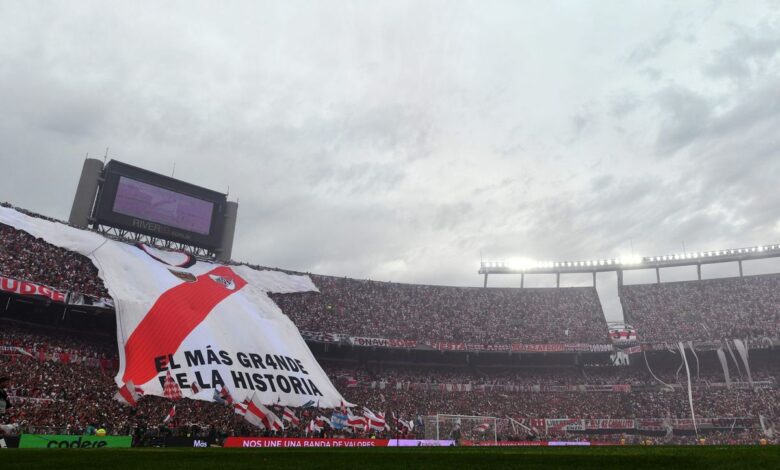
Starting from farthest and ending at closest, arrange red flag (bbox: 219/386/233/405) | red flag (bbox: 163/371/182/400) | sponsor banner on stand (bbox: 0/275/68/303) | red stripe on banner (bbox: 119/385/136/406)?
1. red flag (bbox: 219/386/233/405)
2. sponsor banner on stand (bbox: 0/275/68/303)
3. red flag (bbox: 163/371/182/400)
4. red stripe on banner (bbox: 119/385/136/406)

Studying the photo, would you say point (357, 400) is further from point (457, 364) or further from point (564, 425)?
point (564, 425)

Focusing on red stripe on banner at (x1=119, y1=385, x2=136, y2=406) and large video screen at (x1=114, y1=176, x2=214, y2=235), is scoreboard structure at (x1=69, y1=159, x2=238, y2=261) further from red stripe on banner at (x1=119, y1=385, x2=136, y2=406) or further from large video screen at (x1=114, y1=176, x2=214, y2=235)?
red stripe on banner at (x1=119, y1=385, x2=136, y2=406)

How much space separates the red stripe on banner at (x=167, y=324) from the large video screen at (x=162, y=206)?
27.6ft

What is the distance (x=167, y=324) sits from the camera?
126ft

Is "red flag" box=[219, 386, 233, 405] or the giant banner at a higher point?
the giant banner

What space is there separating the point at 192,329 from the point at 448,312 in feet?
113

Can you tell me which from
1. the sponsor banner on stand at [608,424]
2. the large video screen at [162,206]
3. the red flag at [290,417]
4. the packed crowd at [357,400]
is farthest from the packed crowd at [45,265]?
the sponsor banner on stand at [608,424]

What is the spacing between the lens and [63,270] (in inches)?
1624

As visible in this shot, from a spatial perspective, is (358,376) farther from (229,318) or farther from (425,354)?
(229,318)

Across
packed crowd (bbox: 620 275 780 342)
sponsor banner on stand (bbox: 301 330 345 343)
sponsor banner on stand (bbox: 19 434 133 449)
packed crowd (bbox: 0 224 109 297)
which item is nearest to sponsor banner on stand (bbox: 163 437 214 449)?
sponsor banner on stand (bbox: 19 434 133 449)

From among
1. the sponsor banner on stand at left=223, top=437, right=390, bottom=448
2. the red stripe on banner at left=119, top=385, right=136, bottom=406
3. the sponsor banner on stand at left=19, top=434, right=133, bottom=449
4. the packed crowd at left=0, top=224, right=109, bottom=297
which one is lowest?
the sponsor banner on stand at left=223, top=437, right=390, bottom=448

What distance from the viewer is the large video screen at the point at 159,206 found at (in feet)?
158

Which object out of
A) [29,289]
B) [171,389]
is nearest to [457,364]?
[171,389]

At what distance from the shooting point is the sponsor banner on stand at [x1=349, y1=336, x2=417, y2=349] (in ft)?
182
